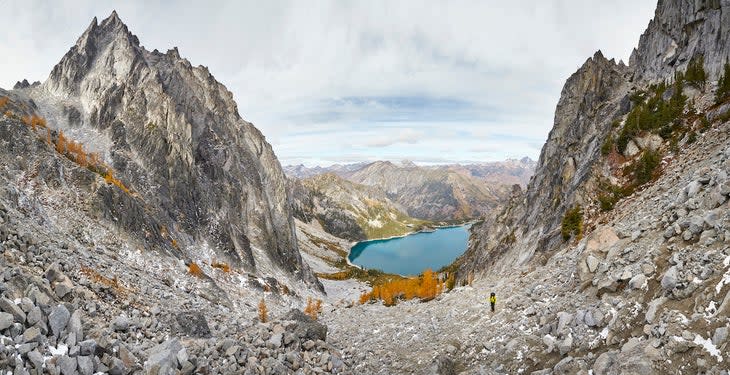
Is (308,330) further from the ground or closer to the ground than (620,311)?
closer to the ground

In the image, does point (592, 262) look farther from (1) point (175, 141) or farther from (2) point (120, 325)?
(1) point (175, 141)

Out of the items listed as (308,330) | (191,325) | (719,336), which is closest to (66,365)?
(191,325)

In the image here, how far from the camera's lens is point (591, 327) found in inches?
654

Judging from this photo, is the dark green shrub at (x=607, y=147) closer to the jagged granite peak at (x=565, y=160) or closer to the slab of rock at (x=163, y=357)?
the jagged granite peak at (x=565, y=160)

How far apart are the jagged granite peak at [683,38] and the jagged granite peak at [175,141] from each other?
2946 inches

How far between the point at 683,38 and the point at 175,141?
8714 centimetres

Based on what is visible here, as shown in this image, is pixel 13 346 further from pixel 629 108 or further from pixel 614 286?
pixel 629 108

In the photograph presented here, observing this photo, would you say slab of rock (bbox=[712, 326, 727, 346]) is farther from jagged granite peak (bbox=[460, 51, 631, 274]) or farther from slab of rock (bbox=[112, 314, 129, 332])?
Result: jagged granite peak (bbox=[460, 51, 631, 274])

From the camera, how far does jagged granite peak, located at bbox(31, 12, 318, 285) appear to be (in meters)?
66.2

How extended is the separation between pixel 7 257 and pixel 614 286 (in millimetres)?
28053

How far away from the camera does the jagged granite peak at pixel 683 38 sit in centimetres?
4653

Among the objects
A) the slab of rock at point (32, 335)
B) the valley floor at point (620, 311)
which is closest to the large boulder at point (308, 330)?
the valley floor at point (620, 311)

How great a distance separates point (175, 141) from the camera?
74250 millimetres

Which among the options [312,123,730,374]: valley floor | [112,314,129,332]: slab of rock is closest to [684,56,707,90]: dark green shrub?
[312,123,730,374]: valley floor
